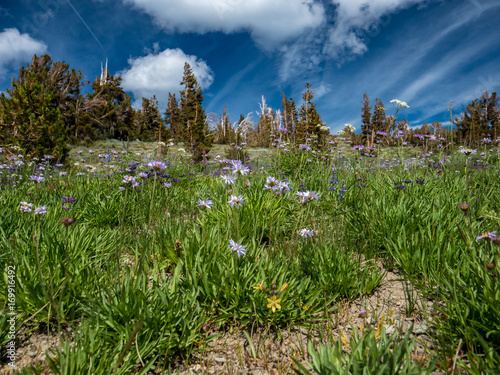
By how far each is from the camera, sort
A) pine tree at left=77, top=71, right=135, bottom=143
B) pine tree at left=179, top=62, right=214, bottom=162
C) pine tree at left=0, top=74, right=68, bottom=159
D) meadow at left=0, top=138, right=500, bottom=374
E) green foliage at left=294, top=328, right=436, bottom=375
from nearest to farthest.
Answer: green foliage at left=294, top=328, right=436, bottom=375 < meadow at left=0, top=138, right=500, bottom=374 < pine tree at left=0, top=74, right=68, bottom=159 < pine tree at left=179, top=62, right=214, bottom=162 < pine tree at left=77, top=71, right=135, bottom=143

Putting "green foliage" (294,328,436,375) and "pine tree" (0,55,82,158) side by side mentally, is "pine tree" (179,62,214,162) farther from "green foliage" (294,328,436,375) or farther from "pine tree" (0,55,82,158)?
"green foliage" (294,328,436,375)

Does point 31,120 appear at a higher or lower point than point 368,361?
higher

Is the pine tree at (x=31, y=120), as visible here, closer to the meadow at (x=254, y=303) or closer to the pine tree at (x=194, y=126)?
the pine tree at (x=194, y=126)

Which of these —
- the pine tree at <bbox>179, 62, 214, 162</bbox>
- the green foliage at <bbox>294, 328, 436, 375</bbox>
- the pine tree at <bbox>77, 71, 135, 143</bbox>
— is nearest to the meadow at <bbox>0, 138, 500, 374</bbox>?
the green foliage at <bbox>294, 328, 436, 375</bbox>

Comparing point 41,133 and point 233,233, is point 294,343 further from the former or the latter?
point 41,133

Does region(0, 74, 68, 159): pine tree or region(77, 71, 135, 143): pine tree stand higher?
region(77, 71, 135, 143): pine tree

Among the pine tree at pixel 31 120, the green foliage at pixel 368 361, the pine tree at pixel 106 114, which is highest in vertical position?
the pine tree at pixel 106 114

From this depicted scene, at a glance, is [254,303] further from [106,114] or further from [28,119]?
[106,114]

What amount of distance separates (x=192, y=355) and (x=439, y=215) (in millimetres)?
2579

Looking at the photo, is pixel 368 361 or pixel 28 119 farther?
pixel 28 119

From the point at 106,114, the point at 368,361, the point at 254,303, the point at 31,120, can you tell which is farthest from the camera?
the point at 106,114

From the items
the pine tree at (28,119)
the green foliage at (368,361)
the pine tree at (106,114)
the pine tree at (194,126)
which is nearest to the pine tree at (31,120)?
the pine tree at (28,119)

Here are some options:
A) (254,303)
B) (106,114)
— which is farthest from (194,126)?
(254,303)

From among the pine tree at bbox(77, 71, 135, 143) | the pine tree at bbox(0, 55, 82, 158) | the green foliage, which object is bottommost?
the green foliage
